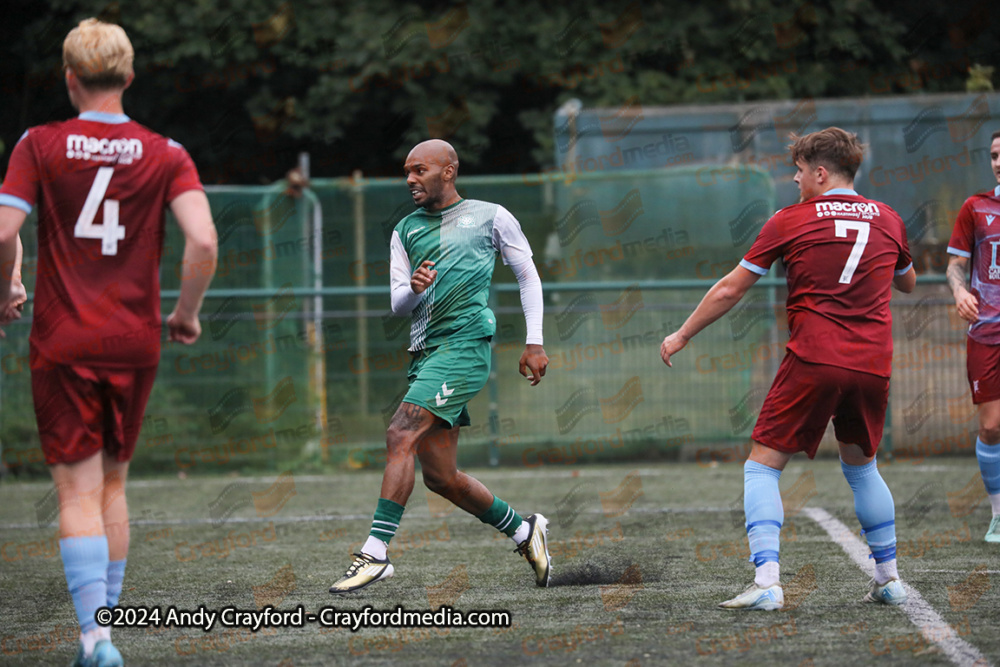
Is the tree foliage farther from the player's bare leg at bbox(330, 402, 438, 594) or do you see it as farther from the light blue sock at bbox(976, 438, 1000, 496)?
the player's bare leg at bbox(330, 402, 438, 594)

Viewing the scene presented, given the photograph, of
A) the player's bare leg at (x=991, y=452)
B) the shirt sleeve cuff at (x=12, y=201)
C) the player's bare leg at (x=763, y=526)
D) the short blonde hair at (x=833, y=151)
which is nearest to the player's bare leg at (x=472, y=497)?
the player's bare leg at (x=763, y=526)

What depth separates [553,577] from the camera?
562 cm

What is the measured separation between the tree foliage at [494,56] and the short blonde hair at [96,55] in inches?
489

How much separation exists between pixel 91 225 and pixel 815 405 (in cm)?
283

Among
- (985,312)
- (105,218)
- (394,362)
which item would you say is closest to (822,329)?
(985,312)

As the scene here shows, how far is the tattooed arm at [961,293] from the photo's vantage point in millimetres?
6125

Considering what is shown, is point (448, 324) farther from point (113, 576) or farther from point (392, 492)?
point (113, 576)

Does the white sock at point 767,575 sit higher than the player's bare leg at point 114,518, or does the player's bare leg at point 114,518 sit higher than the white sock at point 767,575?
the player's bare leg at point 114,518

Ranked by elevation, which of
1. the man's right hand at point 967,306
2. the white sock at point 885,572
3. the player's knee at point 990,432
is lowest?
the white sock at point 885,572

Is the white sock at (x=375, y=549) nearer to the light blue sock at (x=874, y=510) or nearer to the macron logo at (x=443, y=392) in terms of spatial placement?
the macron logo at (x=443, y=392)

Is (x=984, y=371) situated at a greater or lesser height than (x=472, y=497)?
greater

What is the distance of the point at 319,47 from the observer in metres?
16.8

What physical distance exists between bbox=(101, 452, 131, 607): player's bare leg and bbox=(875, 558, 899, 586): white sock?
119 inches

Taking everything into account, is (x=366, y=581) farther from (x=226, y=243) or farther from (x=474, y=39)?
(x=474, y=39)
